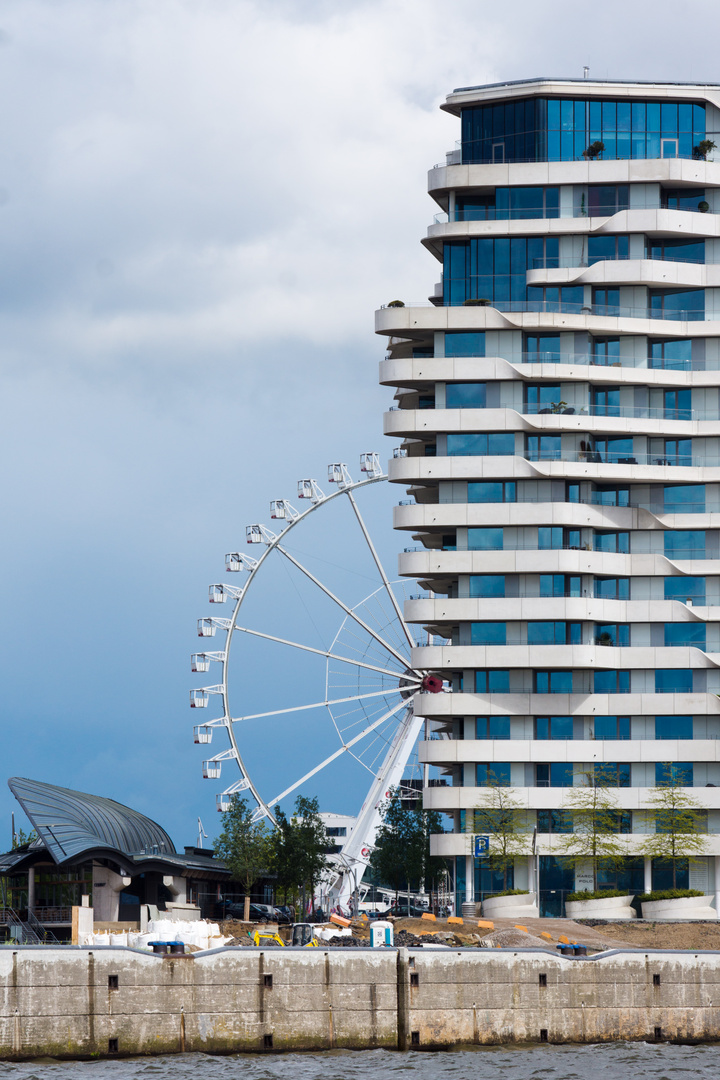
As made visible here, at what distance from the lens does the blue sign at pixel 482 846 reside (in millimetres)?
98669

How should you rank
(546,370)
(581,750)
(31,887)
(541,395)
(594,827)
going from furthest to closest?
(541,395), (546,370), (581,750), (31,887), (594,827)

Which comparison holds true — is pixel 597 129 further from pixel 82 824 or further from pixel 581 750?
pixel 82 824

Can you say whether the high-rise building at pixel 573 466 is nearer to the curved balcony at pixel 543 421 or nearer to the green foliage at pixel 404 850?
the curved balcony at pixel 543 421

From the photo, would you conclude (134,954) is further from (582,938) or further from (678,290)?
(678,290)

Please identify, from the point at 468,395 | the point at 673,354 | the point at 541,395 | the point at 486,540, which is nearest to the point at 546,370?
the point at 541,395

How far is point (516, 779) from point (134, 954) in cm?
4625

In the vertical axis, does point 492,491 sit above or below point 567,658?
above

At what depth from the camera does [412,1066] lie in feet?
186

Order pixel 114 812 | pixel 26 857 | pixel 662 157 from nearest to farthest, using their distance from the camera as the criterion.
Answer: pixel 26 857, pixel 662 157, pixel 114 812

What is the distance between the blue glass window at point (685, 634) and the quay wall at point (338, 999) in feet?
127

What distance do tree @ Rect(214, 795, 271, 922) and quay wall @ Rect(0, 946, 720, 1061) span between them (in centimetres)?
4908

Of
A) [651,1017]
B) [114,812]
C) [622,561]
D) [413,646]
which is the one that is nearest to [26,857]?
[114,812]

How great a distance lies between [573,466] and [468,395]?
7745mm

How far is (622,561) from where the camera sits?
339ft
